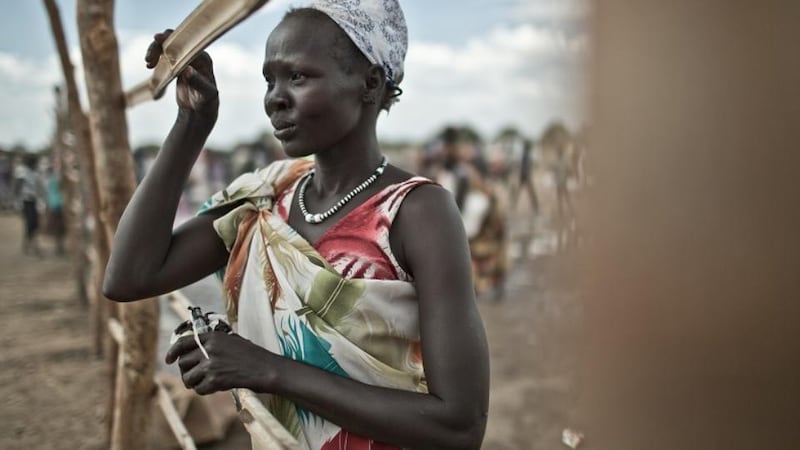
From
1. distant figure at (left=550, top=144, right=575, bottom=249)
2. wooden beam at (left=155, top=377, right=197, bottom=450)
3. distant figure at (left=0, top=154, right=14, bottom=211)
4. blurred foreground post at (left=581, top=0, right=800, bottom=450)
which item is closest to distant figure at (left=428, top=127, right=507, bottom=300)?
distant figure at (left=550, top=144, right=575, bottom=249)

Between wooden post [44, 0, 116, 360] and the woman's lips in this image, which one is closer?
the woman's lips

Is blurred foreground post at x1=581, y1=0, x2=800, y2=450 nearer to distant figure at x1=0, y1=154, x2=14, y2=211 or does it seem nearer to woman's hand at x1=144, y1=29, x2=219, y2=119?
woman's hand at x1=144, y1=29, x2=219, y2=119

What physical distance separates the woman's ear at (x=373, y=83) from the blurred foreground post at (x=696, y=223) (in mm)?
1101

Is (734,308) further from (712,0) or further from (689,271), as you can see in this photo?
(712,0)

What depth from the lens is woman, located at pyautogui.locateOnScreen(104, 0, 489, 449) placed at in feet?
3.33

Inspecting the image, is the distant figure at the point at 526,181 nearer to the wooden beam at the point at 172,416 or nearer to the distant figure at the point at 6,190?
the wooden beam at the point at 172,416

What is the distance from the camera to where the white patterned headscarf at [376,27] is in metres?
1.08

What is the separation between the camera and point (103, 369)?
568cm

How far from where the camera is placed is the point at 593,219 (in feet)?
7.27

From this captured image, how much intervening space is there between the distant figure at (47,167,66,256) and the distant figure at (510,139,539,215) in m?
7.44

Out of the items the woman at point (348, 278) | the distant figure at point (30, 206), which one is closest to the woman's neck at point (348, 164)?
the woman at point (348, 278)

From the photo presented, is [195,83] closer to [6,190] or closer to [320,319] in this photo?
[320,319]

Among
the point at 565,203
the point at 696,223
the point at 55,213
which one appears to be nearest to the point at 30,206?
the point at 55,213

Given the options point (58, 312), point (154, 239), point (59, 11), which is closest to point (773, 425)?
point (154, 239)
